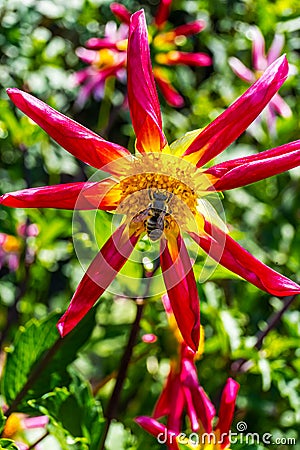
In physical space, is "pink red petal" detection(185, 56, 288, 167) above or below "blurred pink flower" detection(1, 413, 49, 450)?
above

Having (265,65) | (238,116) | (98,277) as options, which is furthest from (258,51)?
(98,277)

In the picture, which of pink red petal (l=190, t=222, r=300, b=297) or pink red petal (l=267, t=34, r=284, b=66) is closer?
pink red petal (l=190, t=222, r=300, b=297)

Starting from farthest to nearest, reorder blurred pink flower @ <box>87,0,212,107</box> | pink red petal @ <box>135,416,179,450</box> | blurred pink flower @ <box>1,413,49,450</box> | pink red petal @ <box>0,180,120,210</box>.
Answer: blurred pink flower @ <box>87,0,212,107</box>
blurred pink flower @ <box>1,413,49,450</box>
pink red petal @ <box>135,416,179,450</box>
pink red petal @ <box>0,180,120,210</box>

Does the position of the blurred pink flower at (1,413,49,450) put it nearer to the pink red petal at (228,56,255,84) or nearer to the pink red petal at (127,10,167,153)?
the pink red petal at (127,10,167,153)

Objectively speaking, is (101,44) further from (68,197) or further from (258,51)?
(68,197)

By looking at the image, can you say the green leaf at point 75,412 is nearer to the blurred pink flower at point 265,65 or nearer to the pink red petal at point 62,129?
the pink red petal at point 62,129

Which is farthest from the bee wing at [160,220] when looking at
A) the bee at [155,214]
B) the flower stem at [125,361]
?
the flower stem at [125,361]

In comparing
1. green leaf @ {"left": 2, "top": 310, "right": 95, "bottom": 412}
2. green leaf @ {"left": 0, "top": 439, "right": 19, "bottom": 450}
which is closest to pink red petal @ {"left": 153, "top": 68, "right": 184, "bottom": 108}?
green leaf @ {"left": 2, "top": 310, "right": 95, "bottom": 412}
